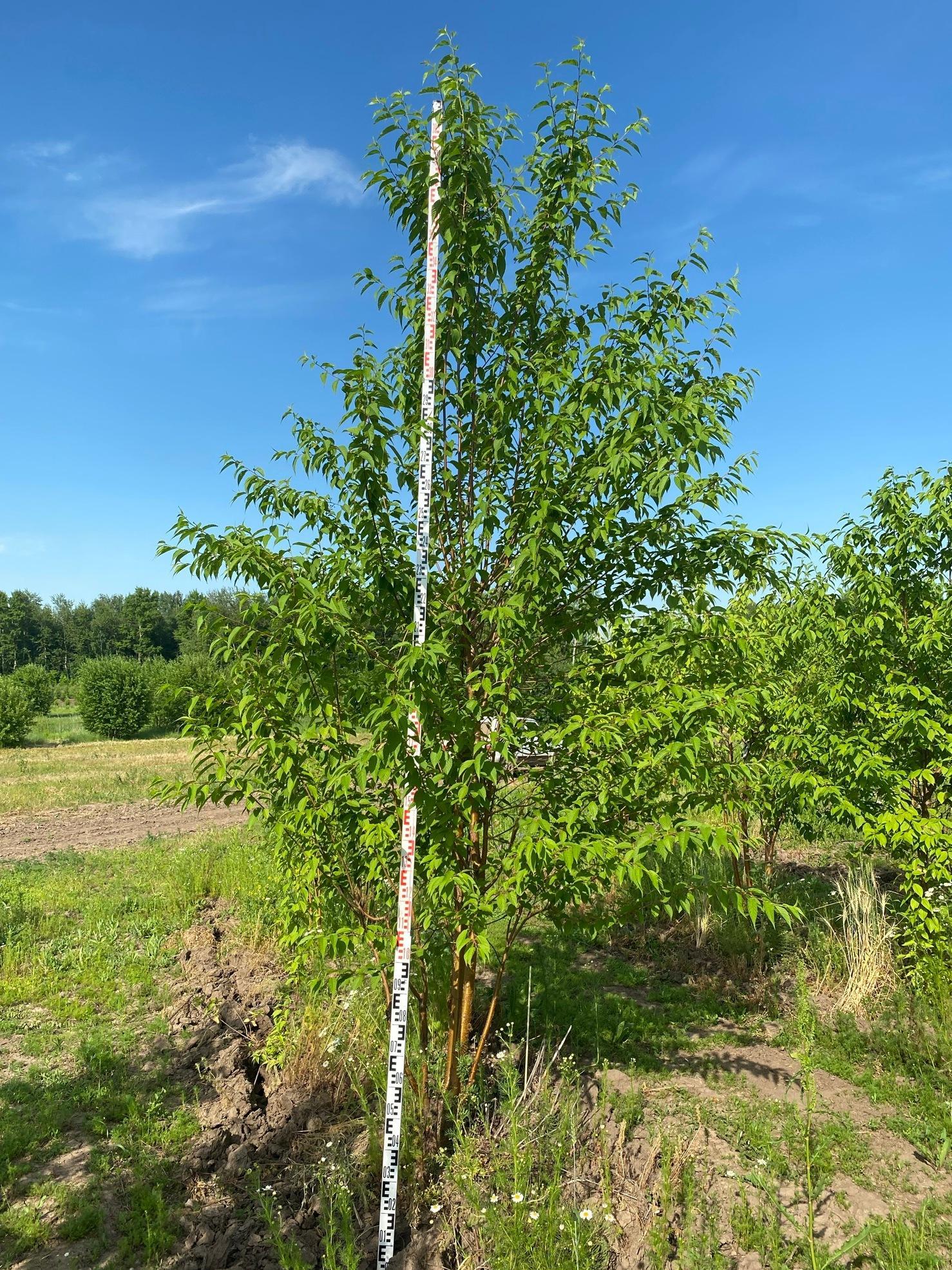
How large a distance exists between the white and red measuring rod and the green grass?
1.30 metres

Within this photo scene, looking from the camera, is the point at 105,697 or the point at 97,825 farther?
the point at 105,697

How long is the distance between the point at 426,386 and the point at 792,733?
467cm

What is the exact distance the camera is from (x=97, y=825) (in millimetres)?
14984

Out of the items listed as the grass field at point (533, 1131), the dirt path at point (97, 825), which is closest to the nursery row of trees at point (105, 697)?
the dirt path at point (97, 825)

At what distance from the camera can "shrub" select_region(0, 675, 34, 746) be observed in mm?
34875

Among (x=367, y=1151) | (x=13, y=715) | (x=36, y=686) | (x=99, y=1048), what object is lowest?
(x=99, y=1048)

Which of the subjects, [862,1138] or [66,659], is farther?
[66,659]

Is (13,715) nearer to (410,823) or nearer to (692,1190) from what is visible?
(410,823)

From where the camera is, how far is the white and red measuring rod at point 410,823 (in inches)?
134

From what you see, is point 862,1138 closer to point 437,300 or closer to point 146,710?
point 437,300

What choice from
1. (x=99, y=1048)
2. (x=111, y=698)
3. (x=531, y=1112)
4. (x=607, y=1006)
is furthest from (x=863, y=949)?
(x=111, y=698)

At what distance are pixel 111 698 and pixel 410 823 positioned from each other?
3976 centimetres

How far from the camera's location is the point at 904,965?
659 cm

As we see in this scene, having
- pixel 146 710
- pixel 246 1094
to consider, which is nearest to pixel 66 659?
pixel 146 710
